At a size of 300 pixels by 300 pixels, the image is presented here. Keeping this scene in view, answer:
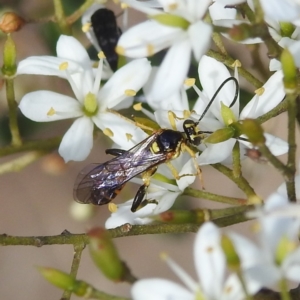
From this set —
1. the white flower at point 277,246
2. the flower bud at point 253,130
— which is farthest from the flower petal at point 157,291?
the flower bud at point 253,130

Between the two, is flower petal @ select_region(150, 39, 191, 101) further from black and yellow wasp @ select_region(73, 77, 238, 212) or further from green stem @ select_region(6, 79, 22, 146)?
green stem @ select_region(6, 79, 22, 146)

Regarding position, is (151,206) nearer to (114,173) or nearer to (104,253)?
(114,173)

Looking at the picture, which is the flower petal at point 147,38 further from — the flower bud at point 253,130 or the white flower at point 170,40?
the flower bud at point 253,130

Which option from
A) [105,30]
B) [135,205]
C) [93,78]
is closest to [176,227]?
[135,205]

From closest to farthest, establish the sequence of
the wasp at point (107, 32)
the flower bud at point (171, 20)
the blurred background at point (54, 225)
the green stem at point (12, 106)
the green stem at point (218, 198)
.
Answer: the flower bud at point (171, 20) → the green stem at point (218, 198) → the green stem at point (12, 106) → the wasp at point (107, 32) → the blurred background at point (54, 225)

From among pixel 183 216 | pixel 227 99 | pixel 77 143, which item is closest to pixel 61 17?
pixel 77 143

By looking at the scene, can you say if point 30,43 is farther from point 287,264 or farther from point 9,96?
point 287,264

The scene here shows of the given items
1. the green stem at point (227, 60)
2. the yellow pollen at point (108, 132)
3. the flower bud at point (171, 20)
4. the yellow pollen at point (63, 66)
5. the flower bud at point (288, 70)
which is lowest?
the yellow pollen at point (108, 132)

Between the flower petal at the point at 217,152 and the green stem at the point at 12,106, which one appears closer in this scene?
the flower petal at the point at 217,152
